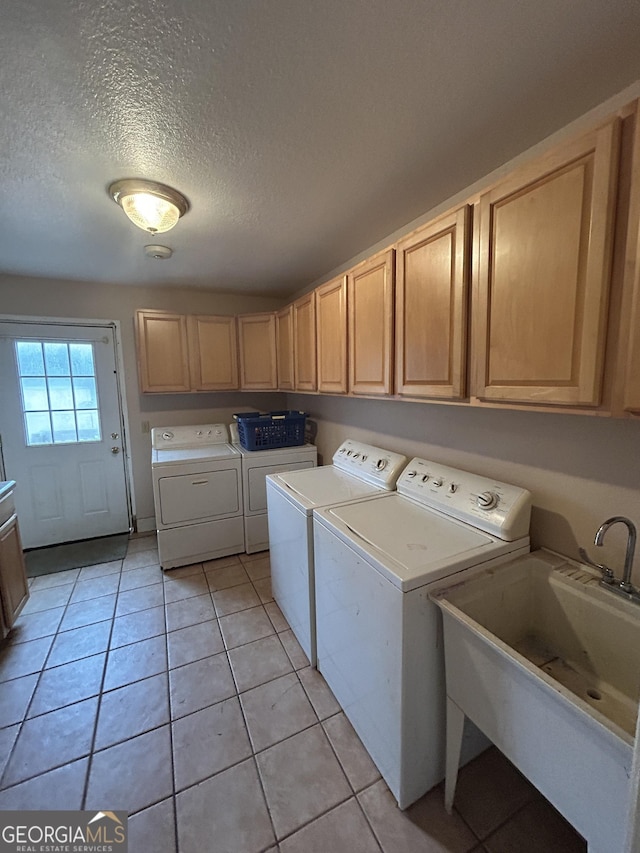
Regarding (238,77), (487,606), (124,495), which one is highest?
(238,77)

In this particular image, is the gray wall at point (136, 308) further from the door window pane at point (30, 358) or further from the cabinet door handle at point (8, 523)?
the cabinet door handle at point (8, 523)

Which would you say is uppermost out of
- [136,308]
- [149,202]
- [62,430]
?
[149,202]

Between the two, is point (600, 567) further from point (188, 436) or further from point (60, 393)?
point (60, 393)

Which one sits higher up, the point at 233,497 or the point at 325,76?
the point at 325,76

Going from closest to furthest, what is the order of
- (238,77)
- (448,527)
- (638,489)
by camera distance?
(238,77)
(638,489)
(448,527)

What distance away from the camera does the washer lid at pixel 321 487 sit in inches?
71.3

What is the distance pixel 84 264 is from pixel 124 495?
2072 millimetres

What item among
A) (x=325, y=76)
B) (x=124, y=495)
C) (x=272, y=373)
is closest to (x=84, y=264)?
(x=272, y=373)

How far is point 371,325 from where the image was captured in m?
1.85

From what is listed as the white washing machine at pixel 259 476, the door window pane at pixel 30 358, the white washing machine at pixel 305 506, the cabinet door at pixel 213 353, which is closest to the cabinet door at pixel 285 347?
the cabinet door at pixel 213 353

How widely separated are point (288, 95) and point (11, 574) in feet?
9.16

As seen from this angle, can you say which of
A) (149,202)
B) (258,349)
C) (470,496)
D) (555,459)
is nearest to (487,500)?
(470,496)

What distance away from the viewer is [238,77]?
3.36 feet

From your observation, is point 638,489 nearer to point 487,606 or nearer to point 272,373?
point 487,606
